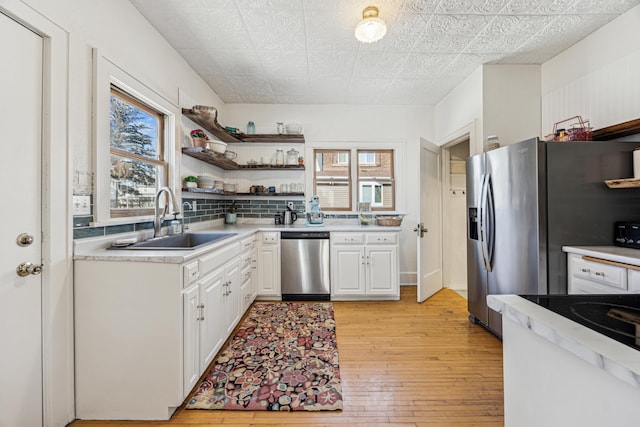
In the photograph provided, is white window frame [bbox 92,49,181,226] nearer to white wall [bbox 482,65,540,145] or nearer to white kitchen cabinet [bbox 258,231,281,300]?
white kitchen cabinet [bbox 258,231,281,300]

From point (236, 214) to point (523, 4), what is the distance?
12.2 feet

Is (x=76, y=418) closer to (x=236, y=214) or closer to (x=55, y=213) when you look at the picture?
(x=55, y=213)

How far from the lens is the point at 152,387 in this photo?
1.57m

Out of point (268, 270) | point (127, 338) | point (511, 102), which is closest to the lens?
point (127, 338)

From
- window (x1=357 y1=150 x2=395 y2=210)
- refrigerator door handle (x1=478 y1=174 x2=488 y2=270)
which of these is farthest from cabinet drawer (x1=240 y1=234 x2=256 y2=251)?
refrigerator door handle (x1=478 y1=174 x2=488 y2=270)

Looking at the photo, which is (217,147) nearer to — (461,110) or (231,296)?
(231,296)

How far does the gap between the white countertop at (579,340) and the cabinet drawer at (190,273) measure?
1543 millimetres

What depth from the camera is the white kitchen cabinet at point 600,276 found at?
1.58m

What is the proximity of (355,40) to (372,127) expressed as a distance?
1.66 metres

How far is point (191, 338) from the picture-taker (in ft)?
5.54

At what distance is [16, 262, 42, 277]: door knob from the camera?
4.38ft

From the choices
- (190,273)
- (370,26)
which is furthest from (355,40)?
(190,273)

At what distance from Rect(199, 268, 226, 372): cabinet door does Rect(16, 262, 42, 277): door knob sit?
78 centimetres

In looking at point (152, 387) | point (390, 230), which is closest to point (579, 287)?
point (390, 230)
